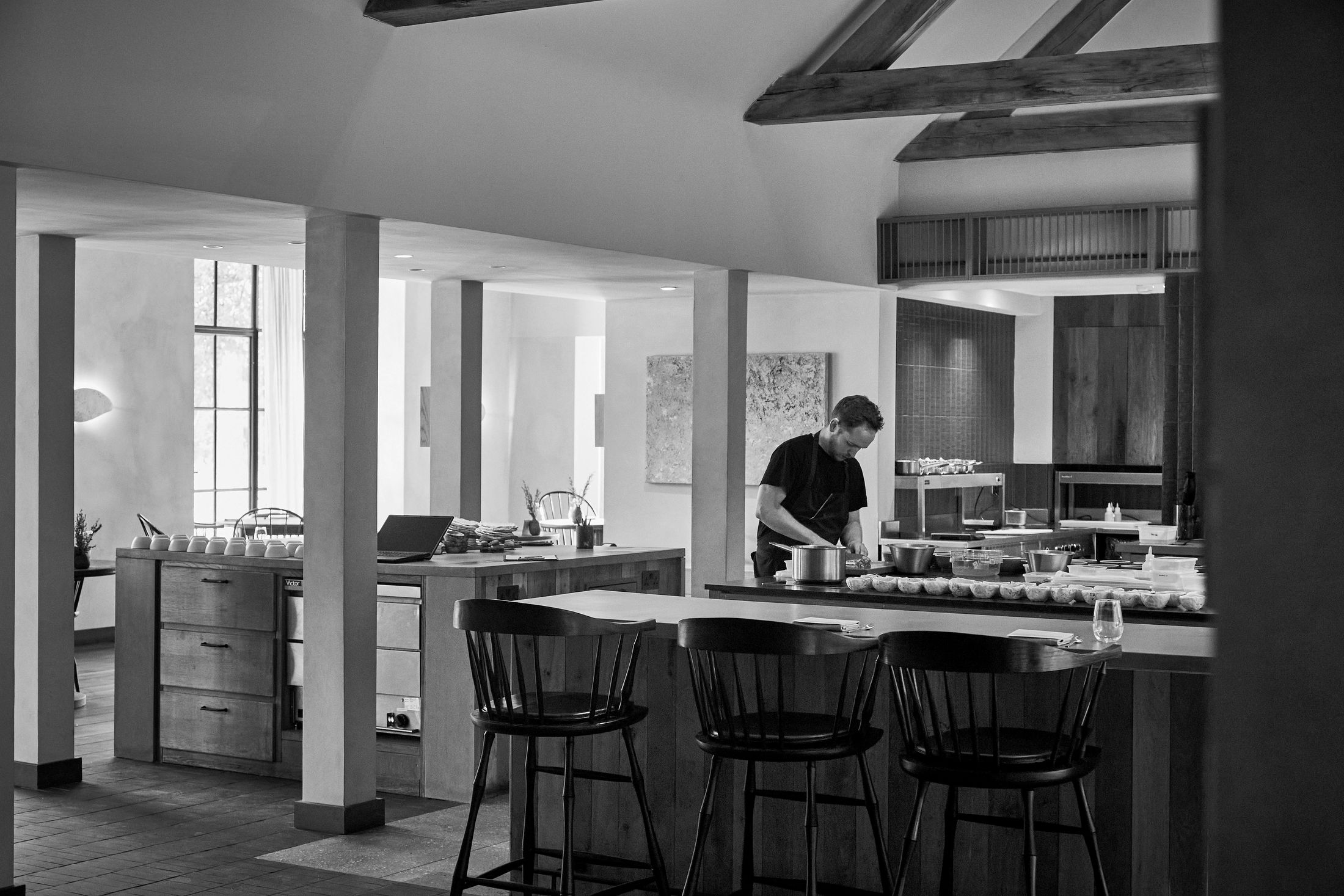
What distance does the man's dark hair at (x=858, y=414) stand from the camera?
268 inches

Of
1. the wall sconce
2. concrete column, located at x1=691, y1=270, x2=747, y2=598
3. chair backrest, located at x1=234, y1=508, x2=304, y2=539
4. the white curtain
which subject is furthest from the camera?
the white curtain

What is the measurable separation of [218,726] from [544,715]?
3233 millimetres

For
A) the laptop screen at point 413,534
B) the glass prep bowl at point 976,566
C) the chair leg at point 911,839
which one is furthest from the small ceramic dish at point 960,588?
the laptop screen at point 413,534

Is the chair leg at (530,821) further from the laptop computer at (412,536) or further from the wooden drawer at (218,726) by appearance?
the wooden drawer at (218,726)

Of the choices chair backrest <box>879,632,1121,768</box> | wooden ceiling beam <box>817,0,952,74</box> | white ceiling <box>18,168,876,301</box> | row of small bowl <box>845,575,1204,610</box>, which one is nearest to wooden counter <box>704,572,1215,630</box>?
row of small bowl <box>845,575,1204,610</box>

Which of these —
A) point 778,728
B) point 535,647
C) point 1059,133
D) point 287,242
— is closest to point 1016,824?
point 778,728

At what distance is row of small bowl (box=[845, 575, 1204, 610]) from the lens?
209 inches

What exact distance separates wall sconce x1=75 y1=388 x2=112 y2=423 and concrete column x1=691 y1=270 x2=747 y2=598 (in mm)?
4825

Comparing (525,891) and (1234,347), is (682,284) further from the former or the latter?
(1234,347)

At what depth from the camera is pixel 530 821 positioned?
447 cm

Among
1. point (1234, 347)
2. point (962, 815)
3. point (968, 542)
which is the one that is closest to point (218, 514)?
point (968, 542)

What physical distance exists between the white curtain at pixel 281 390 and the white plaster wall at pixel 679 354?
4.88 m

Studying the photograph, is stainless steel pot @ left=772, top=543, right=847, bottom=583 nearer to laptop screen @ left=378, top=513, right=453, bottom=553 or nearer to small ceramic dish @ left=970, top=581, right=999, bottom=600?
small ceramic dish @ left=970, top=581, right=999, bottom=600

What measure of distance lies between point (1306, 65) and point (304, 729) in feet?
17.2
